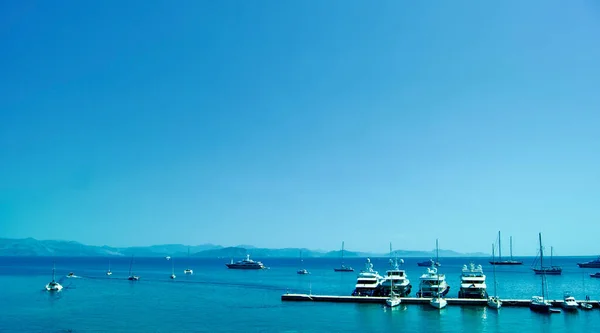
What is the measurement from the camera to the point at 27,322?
57875mm

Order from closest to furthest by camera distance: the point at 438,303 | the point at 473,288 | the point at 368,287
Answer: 1. the point at 438,303
2. the point at 473,288
3. the point at 368,287

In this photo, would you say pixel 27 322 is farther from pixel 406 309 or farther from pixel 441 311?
pixel 441 311

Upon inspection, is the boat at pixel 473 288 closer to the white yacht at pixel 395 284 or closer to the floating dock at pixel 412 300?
the floating dock at pixel 412 300

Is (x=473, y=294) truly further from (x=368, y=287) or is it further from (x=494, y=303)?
(x=368, y=287)

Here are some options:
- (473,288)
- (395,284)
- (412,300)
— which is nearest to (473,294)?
(473,288)

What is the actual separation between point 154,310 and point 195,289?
36321 mm

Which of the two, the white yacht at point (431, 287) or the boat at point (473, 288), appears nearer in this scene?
the boat at point (473, 288)

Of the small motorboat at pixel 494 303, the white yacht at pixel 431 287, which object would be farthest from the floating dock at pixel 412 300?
the white yacht at pixel 431 287

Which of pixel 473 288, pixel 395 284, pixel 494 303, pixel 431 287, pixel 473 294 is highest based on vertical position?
pixel 473 288

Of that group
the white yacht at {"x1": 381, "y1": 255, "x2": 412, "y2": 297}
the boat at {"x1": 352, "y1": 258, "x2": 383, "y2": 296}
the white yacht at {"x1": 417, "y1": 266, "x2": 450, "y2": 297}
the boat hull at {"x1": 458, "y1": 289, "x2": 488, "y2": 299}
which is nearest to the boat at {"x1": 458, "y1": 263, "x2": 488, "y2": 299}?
the boat hull at {"x1": 458, "y1": 289, "x2": 488, "y2": 299}

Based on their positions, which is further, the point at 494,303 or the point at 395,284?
the point at 395,284

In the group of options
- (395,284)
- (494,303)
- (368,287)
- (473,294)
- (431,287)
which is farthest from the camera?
(395,284)

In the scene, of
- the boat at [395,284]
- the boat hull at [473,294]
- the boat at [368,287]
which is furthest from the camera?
the boat at [395,284]

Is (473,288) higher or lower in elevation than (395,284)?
higher
